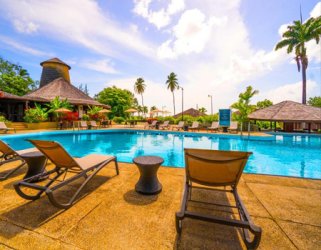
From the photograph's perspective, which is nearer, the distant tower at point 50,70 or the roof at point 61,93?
the roof at point 61,93

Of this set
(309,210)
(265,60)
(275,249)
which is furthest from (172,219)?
(265,60)

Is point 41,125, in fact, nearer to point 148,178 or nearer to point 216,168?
point 148,178

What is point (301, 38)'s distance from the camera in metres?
22.2

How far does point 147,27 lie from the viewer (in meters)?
9.59

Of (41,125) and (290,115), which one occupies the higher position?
(290,115)

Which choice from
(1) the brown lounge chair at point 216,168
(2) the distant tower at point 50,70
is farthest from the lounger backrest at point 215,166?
(2) the distant tower at point 50,70

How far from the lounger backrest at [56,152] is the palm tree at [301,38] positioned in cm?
2975

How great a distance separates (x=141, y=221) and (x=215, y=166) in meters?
1.19

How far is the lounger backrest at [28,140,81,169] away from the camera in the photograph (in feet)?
8.01

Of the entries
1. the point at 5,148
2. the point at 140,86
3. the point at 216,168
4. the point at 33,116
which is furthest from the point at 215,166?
the point at 140,86

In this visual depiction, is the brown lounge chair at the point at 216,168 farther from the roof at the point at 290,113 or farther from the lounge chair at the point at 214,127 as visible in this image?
the roof at the point at 290,113

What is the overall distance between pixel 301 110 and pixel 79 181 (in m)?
22.9

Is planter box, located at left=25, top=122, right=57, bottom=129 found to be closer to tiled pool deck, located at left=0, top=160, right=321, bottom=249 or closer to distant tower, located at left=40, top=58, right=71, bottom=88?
distant tower, located at left=40, top=58, right=71, bottom=88

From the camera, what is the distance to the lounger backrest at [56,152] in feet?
8.01
